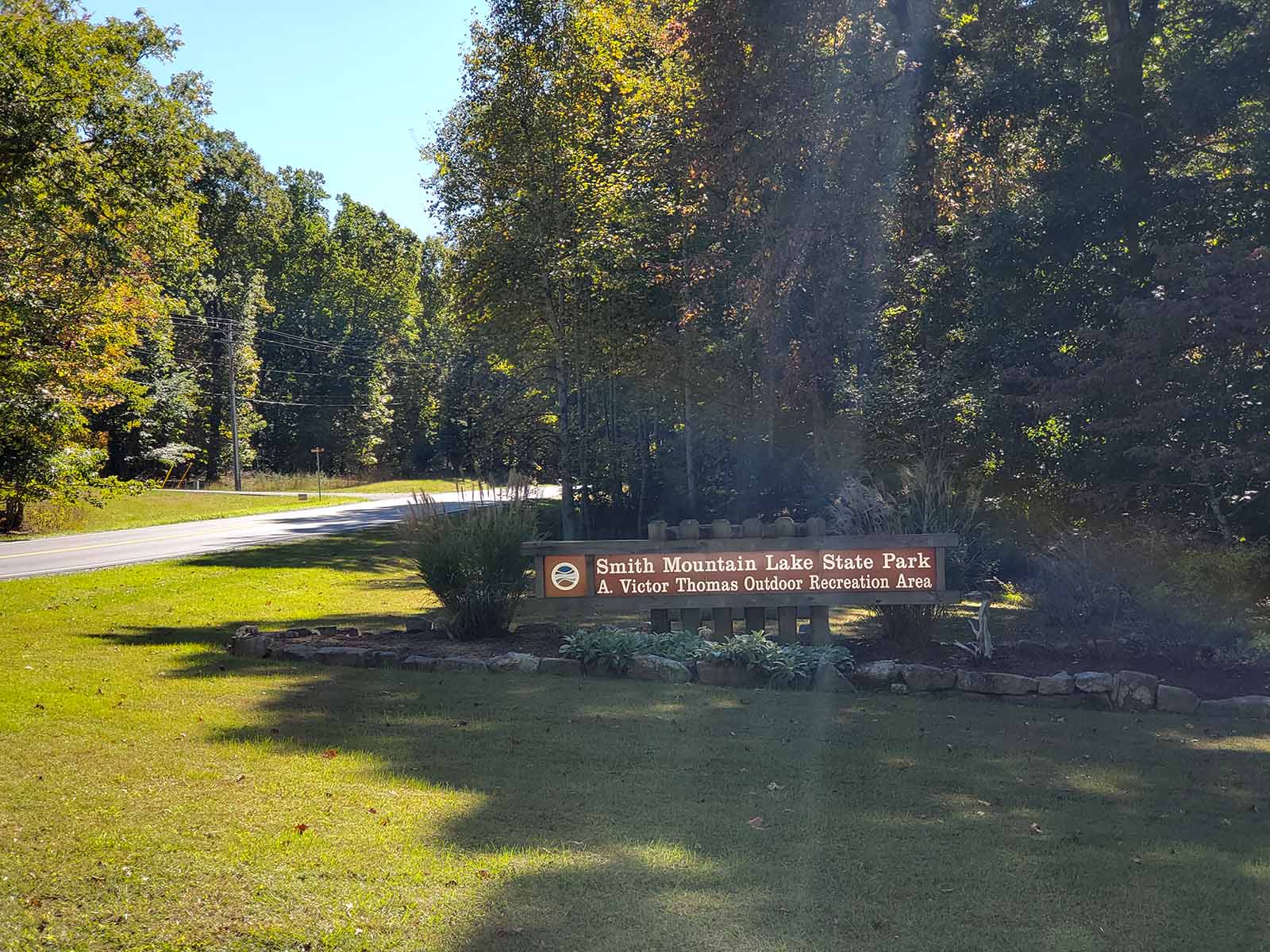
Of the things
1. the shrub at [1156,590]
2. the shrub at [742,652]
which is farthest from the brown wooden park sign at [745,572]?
the shrub at [1156,590]

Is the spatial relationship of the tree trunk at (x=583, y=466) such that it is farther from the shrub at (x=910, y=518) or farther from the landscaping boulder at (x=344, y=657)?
the landscaping boulder at (x=344, y=657)

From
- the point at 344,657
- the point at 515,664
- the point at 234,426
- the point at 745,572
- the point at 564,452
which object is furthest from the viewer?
the point at 234,426

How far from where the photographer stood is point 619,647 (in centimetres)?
922

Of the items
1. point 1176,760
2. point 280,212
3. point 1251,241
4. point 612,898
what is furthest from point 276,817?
point 280,212

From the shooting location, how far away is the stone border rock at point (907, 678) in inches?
321

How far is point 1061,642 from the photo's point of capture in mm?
9867

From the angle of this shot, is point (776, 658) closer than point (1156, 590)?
Yes

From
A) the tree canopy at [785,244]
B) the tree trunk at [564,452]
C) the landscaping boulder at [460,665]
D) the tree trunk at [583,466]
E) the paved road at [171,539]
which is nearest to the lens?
the landscaping boulder at [460,665]

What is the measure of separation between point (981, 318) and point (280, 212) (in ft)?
169

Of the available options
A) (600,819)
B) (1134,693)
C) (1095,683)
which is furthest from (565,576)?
(600,819)

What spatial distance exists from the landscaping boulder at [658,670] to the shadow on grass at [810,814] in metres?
0.40

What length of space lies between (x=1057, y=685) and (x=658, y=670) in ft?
9.94

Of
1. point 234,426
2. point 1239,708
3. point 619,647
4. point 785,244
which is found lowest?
point 1239,708

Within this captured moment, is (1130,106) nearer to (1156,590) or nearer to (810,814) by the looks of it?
(1156,590)
